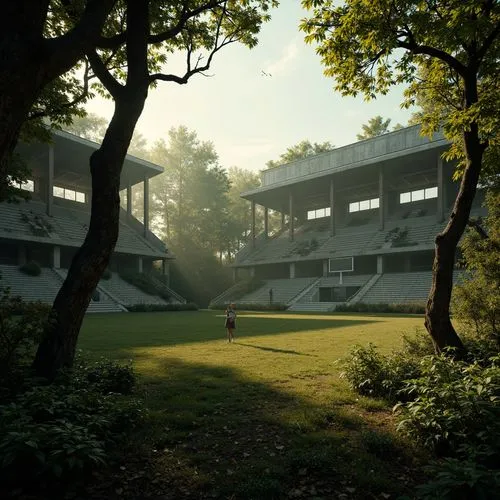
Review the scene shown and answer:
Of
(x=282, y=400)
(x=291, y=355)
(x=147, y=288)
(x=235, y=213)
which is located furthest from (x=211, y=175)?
(x=282, y=400)

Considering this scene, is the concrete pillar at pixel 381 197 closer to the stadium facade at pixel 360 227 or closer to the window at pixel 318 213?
the stadium facade at pixel 360 227

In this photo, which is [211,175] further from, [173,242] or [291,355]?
[291,355]

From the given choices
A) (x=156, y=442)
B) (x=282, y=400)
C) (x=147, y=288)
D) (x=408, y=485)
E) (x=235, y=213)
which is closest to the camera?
(x=408, y=485)

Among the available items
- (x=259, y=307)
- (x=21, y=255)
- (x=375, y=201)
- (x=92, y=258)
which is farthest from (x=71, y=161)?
(x=92, y=258)

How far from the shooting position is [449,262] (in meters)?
7.43

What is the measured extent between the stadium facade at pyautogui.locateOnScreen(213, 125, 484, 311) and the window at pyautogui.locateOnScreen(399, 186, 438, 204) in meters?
0.11

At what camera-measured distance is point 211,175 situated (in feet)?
197

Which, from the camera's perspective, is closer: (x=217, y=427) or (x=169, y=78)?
(x=217, y=427)

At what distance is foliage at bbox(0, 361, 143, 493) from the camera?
3.39 metres

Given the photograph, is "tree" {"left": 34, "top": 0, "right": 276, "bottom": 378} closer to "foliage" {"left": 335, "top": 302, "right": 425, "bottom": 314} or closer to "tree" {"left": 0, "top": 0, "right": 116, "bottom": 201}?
"tree" {"left": 0, "top": 0, "right": 116, "bottom": 201}

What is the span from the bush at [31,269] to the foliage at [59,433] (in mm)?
31455

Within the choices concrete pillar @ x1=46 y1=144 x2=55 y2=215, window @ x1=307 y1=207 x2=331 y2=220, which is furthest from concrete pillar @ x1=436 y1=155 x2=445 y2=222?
concrete pillar @ x1=46 y1=144 x2=55 y2=215

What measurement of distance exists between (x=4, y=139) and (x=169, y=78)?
4.49m

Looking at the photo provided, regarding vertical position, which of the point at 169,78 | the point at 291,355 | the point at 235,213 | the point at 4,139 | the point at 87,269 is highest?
the point at 235,213
